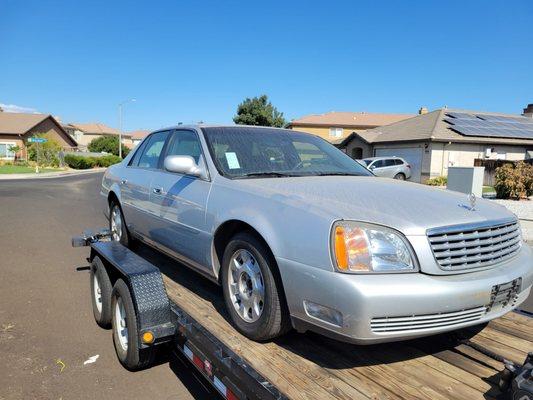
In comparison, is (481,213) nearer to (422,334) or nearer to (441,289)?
(441,289)

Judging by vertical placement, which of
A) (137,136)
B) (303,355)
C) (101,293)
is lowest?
(101,293)

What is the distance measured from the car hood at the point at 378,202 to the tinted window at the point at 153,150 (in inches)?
65.4

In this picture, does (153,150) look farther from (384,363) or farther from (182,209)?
(384,363)

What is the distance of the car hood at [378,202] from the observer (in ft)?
7.73

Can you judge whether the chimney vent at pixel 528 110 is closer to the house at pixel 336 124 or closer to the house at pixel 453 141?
the house at pixel 453 141

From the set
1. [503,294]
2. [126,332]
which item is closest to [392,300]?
[503,294]

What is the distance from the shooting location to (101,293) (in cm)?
402

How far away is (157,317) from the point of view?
3.07m

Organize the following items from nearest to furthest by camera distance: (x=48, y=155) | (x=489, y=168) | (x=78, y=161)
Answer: (x=489, y=168), (x=48, y=155), (x=78, y=161)

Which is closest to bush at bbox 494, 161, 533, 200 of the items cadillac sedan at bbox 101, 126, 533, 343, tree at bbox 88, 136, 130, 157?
cadillac sedan at bbox 101, 126, 533, 343

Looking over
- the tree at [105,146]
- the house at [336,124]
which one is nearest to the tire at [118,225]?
the house at [336,124]

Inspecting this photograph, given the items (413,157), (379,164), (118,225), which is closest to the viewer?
(118,225)

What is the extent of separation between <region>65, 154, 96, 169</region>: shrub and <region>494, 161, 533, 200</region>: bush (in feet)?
124

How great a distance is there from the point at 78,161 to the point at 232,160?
44056 millimetres
